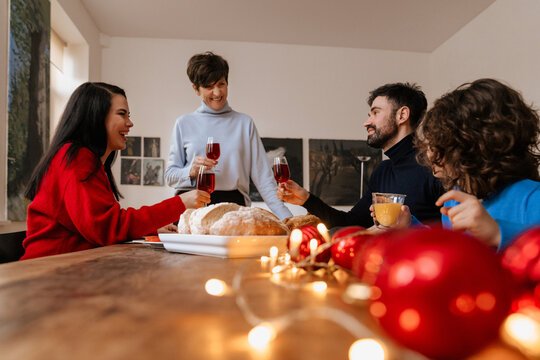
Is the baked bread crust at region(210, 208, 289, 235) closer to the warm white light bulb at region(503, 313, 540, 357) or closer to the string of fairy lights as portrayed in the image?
the string of fairy lights

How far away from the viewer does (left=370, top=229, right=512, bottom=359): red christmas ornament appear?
0.20 metres

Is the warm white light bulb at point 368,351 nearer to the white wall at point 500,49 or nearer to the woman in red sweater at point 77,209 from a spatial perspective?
the woman in red sweater at point 77,209

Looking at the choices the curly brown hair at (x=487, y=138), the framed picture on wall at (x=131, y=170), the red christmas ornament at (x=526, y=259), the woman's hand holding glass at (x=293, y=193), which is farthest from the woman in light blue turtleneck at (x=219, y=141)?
the framed picture on wall at (x=131, y=170)

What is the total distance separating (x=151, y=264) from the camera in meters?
0.60

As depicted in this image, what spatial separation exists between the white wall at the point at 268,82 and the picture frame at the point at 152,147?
0.18ft

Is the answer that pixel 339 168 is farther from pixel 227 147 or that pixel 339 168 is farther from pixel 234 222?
pixel 234 222

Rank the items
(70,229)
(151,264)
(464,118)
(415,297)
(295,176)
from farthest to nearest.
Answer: (295,176)
(70,229)
(464,118)
(151,264)
(415,297)

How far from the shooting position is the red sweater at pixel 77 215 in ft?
3.69

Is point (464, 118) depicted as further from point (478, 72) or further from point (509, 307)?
point (478, 72)

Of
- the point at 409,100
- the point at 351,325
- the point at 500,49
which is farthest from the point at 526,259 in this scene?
the point at 500,49

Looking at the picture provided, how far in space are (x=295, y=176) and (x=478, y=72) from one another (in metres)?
2.44

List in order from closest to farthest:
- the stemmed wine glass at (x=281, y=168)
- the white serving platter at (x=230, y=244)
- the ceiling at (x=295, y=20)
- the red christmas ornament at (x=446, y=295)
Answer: the red christmas ornament at (x=446, y=295)
the white serving platter at (x=230, y=244)
the stemmed wine glass at (x=281, y=168)
the ceiling at (x=295, y=20)

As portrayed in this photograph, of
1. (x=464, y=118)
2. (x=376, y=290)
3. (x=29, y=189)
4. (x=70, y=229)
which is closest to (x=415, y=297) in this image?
(x=376, y=290)

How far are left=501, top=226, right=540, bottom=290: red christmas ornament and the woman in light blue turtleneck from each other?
5.70ft
